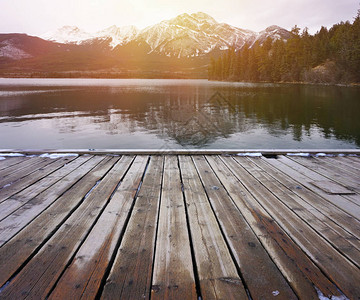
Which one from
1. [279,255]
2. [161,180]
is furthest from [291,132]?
[279,255]

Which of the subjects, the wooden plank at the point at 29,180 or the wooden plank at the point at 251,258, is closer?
the wooden plank at the point at 251,258

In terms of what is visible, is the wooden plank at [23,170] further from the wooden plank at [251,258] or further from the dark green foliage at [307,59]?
the dark green foliage at [307,59]

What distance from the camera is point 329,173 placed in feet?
14.2

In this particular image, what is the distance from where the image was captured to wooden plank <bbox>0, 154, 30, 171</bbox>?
4.65 m

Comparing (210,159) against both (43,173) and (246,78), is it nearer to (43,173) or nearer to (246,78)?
(43,173)

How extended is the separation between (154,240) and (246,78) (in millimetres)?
126320

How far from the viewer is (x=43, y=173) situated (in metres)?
4.21

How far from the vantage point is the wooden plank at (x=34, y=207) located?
2.48m

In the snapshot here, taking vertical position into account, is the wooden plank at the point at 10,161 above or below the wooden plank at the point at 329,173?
above

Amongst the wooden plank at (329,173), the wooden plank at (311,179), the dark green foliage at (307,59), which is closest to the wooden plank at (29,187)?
the wooden plank at (311,179)

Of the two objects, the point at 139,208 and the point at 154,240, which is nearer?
the point at 154,240

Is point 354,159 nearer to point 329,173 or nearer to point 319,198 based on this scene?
point 329,173

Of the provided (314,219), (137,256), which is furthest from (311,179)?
(137,256)

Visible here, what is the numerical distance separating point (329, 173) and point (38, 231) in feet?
15.3
